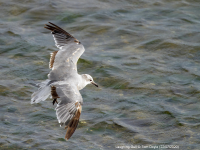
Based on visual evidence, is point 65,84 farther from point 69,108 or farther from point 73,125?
point 73,125

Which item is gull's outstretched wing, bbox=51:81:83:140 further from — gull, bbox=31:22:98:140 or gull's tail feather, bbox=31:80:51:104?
gull's tail feather, bbox=31:80:51:104

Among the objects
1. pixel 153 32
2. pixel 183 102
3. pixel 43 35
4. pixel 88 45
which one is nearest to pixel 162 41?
pixel 153 32

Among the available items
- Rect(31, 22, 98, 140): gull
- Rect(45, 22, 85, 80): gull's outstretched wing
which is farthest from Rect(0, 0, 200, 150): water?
Rect(45, 22, 85, 80): gull's outstretched wing

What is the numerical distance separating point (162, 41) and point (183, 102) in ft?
8.58

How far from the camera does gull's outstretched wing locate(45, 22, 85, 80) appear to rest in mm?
6676

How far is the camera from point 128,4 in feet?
37.8

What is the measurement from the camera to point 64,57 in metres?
6.96

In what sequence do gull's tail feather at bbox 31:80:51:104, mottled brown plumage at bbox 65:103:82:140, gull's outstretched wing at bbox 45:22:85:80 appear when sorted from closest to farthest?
mottled brown plumage at bbox 65:103:82:140
gull's tail feather at bbox 31:80:51:104
gull's outstretched wing at bbox 45:22:85:80

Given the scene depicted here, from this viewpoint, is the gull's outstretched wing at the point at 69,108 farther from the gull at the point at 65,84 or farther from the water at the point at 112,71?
the water at the point at 112,71

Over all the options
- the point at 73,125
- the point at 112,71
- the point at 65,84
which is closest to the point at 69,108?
the point at 73,125

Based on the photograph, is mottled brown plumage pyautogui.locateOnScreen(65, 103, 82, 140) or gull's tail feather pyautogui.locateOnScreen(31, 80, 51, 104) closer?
mottled brown plumage pyautogui.locateOnScreen(65, 103, 82, 140)

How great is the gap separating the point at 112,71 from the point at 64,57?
2.11 m

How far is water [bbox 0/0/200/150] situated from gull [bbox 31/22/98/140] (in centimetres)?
83

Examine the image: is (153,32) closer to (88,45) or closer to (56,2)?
(88,45)
